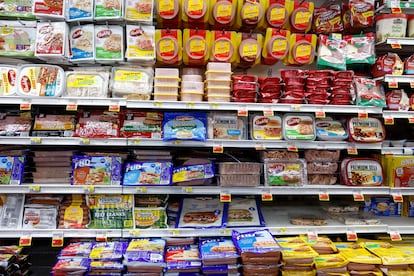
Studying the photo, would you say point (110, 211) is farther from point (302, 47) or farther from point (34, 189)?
point (302, 47)

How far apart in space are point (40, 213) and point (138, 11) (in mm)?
1853

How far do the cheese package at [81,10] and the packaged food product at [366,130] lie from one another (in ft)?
7.89

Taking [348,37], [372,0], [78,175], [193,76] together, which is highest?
[372,0]

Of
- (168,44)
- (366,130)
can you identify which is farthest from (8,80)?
(366,130)

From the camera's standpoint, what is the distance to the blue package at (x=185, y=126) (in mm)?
2494

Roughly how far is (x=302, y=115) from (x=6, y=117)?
250 cm

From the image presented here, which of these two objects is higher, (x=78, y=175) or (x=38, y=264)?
(x=78, y=175)

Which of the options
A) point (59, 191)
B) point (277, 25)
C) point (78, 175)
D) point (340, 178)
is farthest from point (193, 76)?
point (340, 178)

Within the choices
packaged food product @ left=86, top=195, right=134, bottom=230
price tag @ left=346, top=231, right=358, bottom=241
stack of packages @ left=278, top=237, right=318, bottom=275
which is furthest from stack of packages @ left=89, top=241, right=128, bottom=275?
price tag @ left=346, top=231, right=358, bottom=241

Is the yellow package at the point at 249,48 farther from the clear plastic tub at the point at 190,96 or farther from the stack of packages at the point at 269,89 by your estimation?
the clear plastic tub at the point at 190,96

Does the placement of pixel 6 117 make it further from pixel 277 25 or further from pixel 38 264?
pixel 277 25

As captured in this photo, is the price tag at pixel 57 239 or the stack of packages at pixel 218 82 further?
the stack of packages at pixel 218 82

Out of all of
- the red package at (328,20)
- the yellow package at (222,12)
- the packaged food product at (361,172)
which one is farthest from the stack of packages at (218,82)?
the packaged food product at (361,172)

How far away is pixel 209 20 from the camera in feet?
8.98
